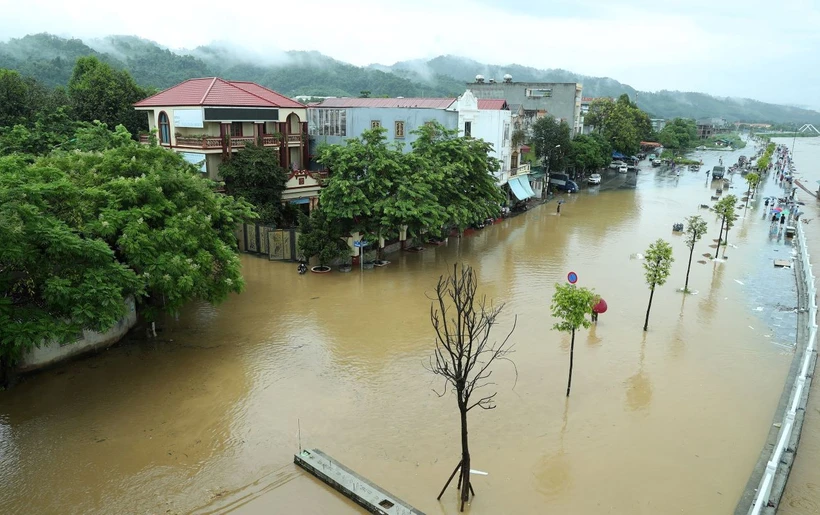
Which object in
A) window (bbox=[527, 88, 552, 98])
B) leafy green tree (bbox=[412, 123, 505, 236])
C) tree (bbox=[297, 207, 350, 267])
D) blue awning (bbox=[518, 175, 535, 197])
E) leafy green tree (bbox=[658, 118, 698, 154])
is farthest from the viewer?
leafy green tree (bbox=[658, 118, 698, 154])

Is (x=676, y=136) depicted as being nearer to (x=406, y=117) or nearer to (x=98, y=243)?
(x=406, y=117)

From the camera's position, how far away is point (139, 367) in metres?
14.1

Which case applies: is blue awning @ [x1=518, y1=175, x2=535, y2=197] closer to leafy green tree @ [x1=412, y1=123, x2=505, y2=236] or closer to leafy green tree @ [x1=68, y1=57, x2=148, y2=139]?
leafy green tree @ [x1=412, y1=123, x2=505, y2=236]

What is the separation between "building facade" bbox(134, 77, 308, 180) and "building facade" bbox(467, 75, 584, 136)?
106 ft

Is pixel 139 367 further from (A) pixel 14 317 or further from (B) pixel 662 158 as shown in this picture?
(B) pixel 662 158

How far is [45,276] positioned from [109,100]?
26526 millimetres

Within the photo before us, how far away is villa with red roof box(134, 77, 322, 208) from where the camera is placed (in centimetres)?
2616

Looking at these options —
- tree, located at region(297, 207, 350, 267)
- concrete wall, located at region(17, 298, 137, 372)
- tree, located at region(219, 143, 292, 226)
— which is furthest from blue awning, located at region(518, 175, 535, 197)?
concrete wall, located at region(17, 298, 137, 372)

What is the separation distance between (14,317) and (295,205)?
1658 cm

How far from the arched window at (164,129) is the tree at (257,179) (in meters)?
4.10

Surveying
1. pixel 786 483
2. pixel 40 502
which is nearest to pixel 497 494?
pixel 786 483

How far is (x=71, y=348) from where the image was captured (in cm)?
1415

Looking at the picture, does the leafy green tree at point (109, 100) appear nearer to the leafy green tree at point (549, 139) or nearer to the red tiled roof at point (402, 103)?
the red tiled roof at point (402, 103)

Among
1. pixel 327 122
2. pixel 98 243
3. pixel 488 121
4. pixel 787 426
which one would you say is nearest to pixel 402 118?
pixel 327 122
